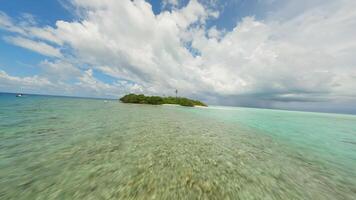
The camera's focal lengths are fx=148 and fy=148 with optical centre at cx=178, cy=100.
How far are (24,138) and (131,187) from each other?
31.6ft

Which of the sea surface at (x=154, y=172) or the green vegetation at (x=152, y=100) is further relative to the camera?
the green vegetation at (x=152, y=100)

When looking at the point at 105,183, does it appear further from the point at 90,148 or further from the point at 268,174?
the point at 268,174

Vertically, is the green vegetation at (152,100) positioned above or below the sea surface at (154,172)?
above

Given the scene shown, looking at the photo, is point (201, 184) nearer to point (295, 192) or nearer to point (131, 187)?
point (131, 187)

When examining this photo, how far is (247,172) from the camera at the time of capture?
275 inches

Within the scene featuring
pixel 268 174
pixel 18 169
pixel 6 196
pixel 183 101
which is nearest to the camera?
pixel 6 196

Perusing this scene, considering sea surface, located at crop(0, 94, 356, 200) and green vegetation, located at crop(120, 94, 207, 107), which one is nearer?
sea surface, located at crop(0, 94, 356, 200)

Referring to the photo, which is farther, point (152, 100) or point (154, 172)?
point (152, 100)

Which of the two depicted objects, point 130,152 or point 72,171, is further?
point 130,152

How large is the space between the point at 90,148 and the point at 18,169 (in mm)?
3012

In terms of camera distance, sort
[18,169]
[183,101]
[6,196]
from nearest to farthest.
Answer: [6,196] < [18,169] < [183,101]

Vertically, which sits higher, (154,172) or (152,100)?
(152,100)

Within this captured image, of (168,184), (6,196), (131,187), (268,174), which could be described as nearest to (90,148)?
(6,196)

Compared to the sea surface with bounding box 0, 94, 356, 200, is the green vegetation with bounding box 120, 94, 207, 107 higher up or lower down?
higher up
